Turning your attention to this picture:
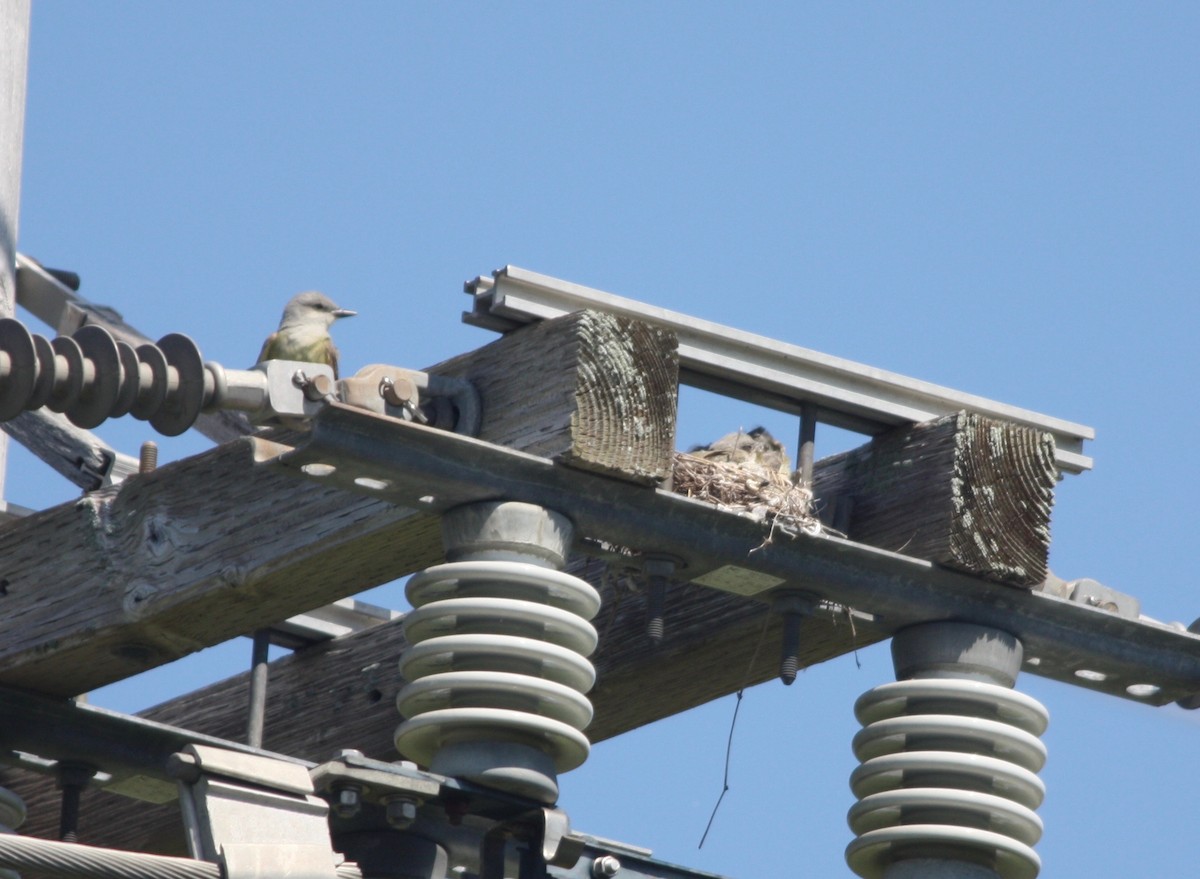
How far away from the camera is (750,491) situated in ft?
29.1

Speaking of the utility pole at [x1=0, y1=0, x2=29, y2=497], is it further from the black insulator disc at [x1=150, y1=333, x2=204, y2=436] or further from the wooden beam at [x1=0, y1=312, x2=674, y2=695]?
the black insulator disc at [x1=150, y1=333, x2=204, y2=436]

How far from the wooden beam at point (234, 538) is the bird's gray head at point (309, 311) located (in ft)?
10.2

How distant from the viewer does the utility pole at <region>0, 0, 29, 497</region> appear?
10.1 meters

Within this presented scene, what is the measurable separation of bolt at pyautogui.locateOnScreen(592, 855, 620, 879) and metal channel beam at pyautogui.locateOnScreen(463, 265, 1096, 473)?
1817 millimetres

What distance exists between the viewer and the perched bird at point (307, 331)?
12.0 meters

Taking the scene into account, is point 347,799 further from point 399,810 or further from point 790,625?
point 790,625

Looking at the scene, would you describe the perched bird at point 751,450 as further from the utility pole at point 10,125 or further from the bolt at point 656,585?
the utility pole at point 10,125

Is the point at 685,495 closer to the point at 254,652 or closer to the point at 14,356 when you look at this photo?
the point at 254,652

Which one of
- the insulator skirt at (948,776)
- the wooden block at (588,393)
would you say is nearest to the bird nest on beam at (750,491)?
the wooden block at (588,393)

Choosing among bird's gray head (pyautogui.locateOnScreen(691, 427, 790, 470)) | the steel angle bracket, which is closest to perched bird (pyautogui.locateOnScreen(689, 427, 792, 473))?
bird's gray head (pyautogui.locateOnScreen(691, 427, 790, 470))

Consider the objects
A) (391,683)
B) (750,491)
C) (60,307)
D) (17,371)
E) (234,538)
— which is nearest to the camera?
(17,371)

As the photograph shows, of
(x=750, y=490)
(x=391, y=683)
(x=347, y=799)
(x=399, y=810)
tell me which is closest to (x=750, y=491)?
(x=750, y=490)

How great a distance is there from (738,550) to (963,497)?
30.6 inches

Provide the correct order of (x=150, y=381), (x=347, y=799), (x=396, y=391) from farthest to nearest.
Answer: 1. (x=396, y=391)
2. (x=150, y=381)
3. (x=347, y=799)
